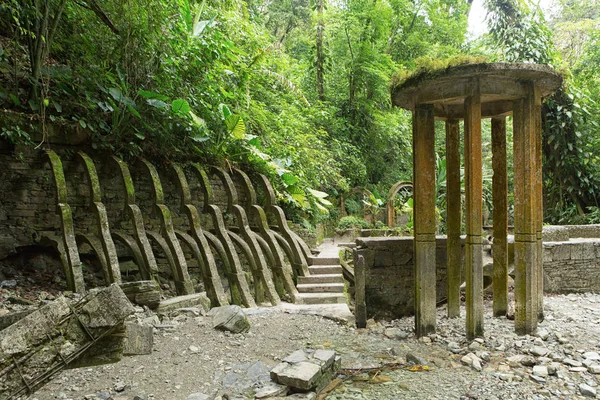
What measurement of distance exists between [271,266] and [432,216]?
3577 millimetres

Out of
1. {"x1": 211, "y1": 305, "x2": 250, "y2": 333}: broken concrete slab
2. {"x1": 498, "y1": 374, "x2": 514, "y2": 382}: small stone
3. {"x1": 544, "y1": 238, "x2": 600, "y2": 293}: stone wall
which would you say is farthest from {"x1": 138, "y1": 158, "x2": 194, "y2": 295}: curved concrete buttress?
{"x1": 544, "y1": 238, "x2": 600, "y2": 293}: stone wall

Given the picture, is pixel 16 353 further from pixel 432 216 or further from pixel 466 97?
pixel 466 97

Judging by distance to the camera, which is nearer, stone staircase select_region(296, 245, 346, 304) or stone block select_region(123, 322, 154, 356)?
stone block select_region(123, 322, 154, 356)

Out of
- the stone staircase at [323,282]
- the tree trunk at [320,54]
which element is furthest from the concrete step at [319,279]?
the tree trunk at [320,54]

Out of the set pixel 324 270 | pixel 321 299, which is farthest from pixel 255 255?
pixel 324 270

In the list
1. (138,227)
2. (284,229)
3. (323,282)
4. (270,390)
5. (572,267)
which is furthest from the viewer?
(284,229)

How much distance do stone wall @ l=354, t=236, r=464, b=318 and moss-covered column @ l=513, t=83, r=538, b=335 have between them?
167 cm

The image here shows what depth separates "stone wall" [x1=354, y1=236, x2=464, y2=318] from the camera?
6.31 m

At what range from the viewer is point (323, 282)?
8172 mm

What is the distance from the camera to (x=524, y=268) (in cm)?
504

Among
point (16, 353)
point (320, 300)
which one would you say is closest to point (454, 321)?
point (320, 300)

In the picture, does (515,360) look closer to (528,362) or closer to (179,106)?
(528,362)

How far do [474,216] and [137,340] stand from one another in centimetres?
397

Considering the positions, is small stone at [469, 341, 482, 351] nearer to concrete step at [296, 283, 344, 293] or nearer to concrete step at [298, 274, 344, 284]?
concrete step at [296, 283, 344, 293]
